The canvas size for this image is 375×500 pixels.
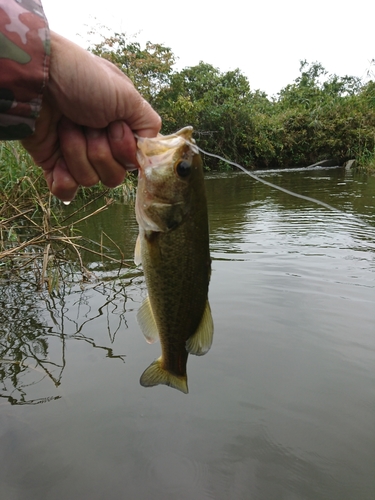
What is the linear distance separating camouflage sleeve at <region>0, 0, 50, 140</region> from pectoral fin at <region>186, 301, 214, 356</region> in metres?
1.12

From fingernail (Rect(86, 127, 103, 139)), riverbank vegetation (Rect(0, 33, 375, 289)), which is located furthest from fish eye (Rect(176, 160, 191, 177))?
riverbank vegetation (Rect(0, 33, 375, 289))

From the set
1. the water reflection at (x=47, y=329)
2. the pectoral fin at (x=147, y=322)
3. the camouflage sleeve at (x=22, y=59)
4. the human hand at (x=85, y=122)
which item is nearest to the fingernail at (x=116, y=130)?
the human hand at (x=85, y=122)

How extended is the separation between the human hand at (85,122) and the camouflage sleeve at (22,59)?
8 cm

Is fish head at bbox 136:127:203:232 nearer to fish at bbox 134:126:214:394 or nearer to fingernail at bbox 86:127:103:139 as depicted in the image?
fish at bbox 134:126:214:394

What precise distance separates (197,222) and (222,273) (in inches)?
156

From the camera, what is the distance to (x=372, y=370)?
327cm

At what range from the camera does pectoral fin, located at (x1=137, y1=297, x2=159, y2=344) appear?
6.62 feet

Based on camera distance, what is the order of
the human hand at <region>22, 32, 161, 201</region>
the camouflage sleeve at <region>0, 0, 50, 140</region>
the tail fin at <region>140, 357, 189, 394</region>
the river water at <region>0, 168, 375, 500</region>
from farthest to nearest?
the river water at <region>0, 168, 375, 500</region> < the tail fin at <region>140, 357, 189, 394</region> < the human hand at <region>22, 32, 161, 201</region> < the camouflage sleeve at <region>0, 0, 50, 140</region>

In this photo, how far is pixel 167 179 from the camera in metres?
1.65

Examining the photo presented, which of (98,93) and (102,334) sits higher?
(98,93)

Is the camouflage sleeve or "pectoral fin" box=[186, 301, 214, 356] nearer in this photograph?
the camouflage sleeve

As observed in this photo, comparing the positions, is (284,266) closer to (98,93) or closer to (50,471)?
(50,471)

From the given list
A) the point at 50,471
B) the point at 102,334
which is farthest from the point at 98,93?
the point at 102,334

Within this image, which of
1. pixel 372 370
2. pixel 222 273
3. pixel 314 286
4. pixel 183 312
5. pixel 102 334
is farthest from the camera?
pixel 222 273
